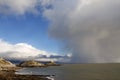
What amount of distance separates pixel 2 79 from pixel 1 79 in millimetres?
381

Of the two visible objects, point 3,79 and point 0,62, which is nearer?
point 3,79

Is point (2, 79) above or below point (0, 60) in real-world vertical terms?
below

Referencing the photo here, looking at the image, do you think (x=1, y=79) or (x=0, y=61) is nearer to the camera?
(x=1, y=79)

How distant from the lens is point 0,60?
584ft

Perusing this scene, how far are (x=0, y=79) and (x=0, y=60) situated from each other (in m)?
127

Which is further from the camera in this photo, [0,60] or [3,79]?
[0,60]

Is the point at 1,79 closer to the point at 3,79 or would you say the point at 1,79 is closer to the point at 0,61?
the point at 3,79

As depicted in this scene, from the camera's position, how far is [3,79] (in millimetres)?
55750

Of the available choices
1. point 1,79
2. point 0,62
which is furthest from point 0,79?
point 0,62

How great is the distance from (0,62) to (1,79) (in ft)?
405

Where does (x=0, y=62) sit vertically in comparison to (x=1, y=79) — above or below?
above

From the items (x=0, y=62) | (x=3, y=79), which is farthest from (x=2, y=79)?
(x=0, y=62)

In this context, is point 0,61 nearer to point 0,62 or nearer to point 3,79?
point 0,62

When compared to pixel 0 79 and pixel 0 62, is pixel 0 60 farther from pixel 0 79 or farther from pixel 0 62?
pixel 0 79
